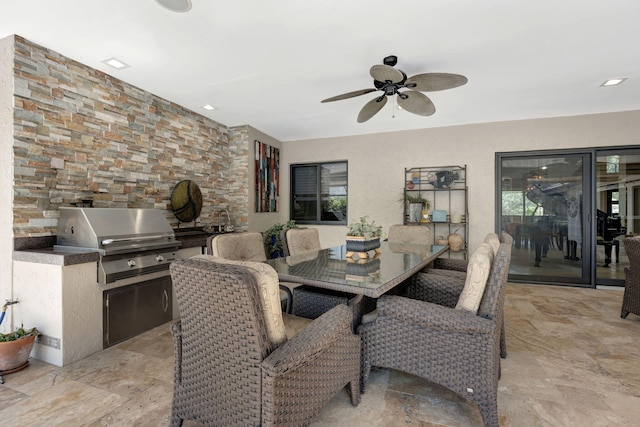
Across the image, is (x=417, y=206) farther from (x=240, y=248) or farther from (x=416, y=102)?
(x=240, y=248)

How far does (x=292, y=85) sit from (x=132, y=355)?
289cm

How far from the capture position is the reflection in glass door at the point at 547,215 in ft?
14.7

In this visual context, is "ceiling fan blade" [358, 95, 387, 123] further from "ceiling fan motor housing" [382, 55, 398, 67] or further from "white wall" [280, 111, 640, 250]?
"white wall" [280, 111, 640, 250]

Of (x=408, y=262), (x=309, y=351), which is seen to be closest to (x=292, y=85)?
(x=408, y=262)

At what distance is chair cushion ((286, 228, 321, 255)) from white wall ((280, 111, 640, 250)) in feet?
7.46

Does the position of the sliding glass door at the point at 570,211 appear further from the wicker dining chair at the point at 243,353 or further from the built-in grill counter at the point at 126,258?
the built-in grill counter at the point at 126,258

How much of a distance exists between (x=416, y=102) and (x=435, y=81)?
1.25ft

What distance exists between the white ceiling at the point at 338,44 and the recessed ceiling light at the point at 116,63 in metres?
0.06

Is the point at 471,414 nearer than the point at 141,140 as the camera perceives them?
Yes

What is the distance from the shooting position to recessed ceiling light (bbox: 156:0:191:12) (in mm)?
1979

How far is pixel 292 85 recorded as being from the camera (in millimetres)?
3359

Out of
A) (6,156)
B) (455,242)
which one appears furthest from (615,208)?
(6,156)

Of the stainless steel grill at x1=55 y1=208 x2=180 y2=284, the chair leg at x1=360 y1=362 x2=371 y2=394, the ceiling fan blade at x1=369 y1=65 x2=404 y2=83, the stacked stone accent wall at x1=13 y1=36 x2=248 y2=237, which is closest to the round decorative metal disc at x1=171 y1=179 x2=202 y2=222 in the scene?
the stacked stone accent wall at x1=13 y1=36 x2=248 y2=237

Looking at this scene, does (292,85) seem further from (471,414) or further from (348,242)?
(471,414)
